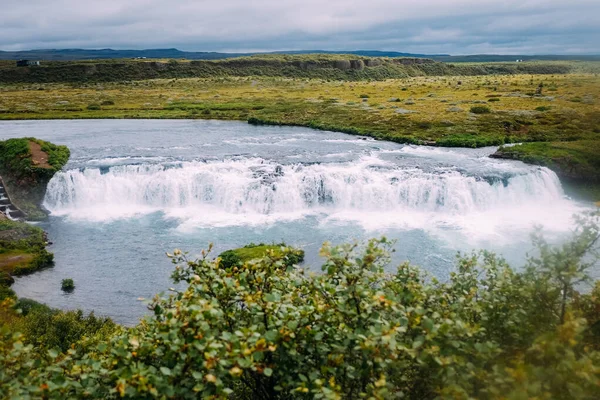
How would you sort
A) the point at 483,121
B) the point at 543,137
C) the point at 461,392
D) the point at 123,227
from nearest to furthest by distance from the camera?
the point at 461,392, the point at 123,227, the point at 543,137, the point at 483,121

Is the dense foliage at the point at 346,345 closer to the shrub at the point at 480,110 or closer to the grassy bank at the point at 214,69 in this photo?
the shrub at the point at 480,110

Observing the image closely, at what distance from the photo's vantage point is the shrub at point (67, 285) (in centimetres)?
2546

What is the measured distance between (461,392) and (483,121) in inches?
2367

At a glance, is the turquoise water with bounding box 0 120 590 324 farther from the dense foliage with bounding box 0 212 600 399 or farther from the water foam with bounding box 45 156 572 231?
the dense foliage with bounding box 0 212 600 399

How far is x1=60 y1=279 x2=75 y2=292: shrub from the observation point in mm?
25456

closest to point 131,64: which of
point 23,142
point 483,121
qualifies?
point 23,142

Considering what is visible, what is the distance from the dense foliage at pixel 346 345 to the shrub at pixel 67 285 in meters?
20.3

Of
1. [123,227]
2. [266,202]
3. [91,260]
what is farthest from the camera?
[266,202]

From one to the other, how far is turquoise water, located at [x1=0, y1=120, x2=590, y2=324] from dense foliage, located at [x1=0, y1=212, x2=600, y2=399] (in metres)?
16.9

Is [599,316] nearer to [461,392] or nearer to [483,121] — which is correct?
[461,392]

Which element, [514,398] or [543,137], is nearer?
[514,398]

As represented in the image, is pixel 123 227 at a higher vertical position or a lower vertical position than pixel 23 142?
lower

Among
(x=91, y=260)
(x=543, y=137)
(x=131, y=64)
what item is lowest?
(x=91, y=260)

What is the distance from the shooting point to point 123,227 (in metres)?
34.7
